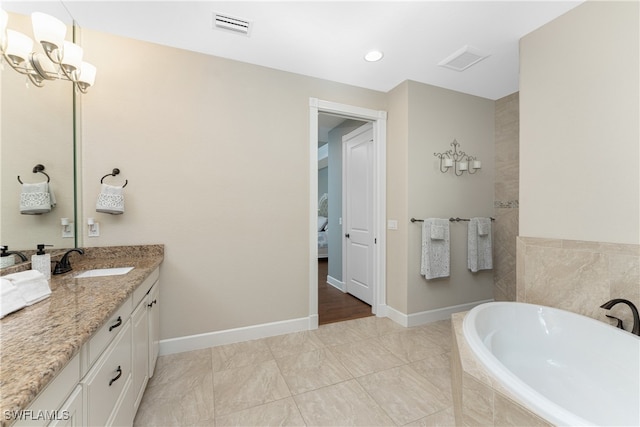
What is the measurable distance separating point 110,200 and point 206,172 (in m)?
0.72

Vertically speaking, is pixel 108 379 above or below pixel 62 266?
below

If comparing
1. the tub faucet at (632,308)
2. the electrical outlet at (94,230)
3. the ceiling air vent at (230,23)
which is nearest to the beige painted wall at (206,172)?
the electrical outlet at (94,230)

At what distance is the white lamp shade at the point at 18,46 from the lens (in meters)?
1.39

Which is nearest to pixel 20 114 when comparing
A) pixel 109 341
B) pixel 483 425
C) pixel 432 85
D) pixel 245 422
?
pixel 109 341

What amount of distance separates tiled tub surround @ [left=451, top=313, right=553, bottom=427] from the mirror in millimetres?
2446

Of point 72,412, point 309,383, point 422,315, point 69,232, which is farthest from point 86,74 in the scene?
point 422,315

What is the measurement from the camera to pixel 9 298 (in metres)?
1.03

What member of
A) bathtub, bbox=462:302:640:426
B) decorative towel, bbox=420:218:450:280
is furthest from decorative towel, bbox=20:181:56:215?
decorative towel, bbox=420:218:450:280

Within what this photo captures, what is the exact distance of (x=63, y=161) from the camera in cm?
181

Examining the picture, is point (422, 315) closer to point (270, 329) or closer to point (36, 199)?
point (270, 329)

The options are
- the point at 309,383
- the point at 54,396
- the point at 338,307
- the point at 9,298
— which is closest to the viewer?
the point at 54,396

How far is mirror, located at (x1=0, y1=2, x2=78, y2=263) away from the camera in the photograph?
1388mm

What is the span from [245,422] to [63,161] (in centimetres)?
210

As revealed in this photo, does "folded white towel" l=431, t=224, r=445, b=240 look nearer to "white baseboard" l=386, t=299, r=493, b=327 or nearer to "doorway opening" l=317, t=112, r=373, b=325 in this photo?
"white baseboard" l=386, t=299, r=493, b=327
